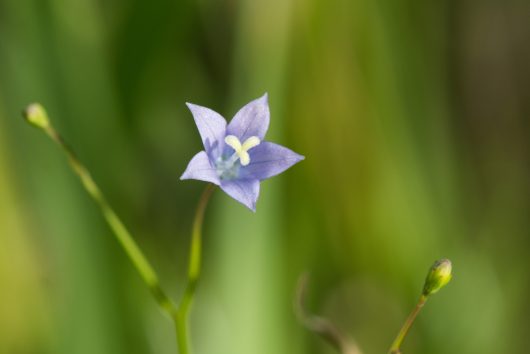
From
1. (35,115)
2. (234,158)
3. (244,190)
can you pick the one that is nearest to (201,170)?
(244,190)

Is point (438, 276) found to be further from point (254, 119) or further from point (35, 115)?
point (35, 115)

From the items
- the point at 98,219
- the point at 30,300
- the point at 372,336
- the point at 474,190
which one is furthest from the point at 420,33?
the point at 30,300

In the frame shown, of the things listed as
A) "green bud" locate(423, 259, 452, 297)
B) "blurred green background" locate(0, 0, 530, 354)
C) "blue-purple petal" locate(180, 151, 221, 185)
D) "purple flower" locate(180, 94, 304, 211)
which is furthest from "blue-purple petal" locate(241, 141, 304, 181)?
"blurred green background" locate(0, 0, 530, 354)

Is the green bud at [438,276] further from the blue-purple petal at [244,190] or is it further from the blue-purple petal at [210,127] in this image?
the blue-purple petal at [210,127]

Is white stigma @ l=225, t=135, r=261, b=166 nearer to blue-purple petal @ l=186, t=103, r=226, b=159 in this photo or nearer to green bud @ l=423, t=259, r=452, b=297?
blue-purple petal @ l=186, t=103, r=226, b=159

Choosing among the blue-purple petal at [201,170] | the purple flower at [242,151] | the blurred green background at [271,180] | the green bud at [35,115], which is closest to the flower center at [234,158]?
the purple flower at [242,151]

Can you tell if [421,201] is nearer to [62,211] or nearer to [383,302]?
[383,302]
